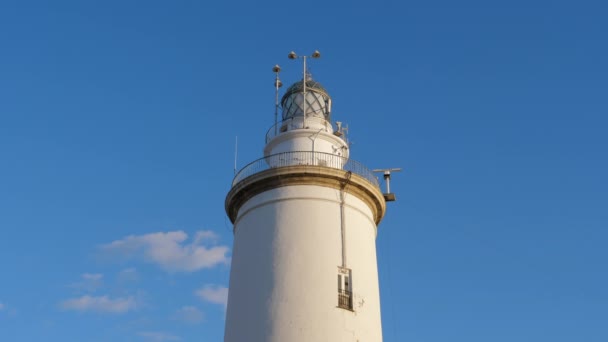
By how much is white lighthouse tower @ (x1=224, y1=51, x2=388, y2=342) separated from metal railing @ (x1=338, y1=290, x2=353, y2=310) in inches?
1.2

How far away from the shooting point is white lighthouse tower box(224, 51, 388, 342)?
2220 cm

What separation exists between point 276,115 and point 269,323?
8.81 m

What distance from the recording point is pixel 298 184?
79.6 feet

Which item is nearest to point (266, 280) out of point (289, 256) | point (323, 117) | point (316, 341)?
point (289, 256)

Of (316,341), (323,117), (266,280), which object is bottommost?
(316,341)

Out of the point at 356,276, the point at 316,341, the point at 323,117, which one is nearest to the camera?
the point at 316,341

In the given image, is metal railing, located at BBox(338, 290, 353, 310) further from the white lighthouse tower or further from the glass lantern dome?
the glass lantern dome

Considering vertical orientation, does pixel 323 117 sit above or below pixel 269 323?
above

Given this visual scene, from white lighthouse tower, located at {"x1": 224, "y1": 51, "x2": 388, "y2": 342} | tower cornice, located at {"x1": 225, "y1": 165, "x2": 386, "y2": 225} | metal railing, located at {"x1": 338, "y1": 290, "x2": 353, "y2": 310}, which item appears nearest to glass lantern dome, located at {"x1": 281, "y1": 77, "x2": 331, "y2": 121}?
white lighthouse tower, located at {"x1": 224, "y1": 51, "x2": 388, "y2": 342}

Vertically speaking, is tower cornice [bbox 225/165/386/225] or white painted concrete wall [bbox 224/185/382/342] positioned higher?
tower cornice [bbox 225/165/386/225]

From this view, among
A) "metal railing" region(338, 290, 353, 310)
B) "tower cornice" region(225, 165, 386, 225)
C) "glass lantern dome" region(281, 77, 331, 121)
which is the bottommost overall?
"metal railing" region(338, 290, 353, 310)

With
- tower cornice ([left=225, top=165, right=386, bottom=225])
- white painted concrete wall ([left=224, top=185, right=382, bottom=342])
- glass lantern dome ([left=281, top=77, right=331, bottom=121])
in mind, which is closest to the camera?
white painted concrete wall ([left=224, top=185, right=382, bottom=342])

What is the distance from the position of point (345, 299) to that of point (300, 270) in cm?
162

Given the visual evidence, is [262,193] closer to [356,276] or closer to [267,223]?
[267,223]
